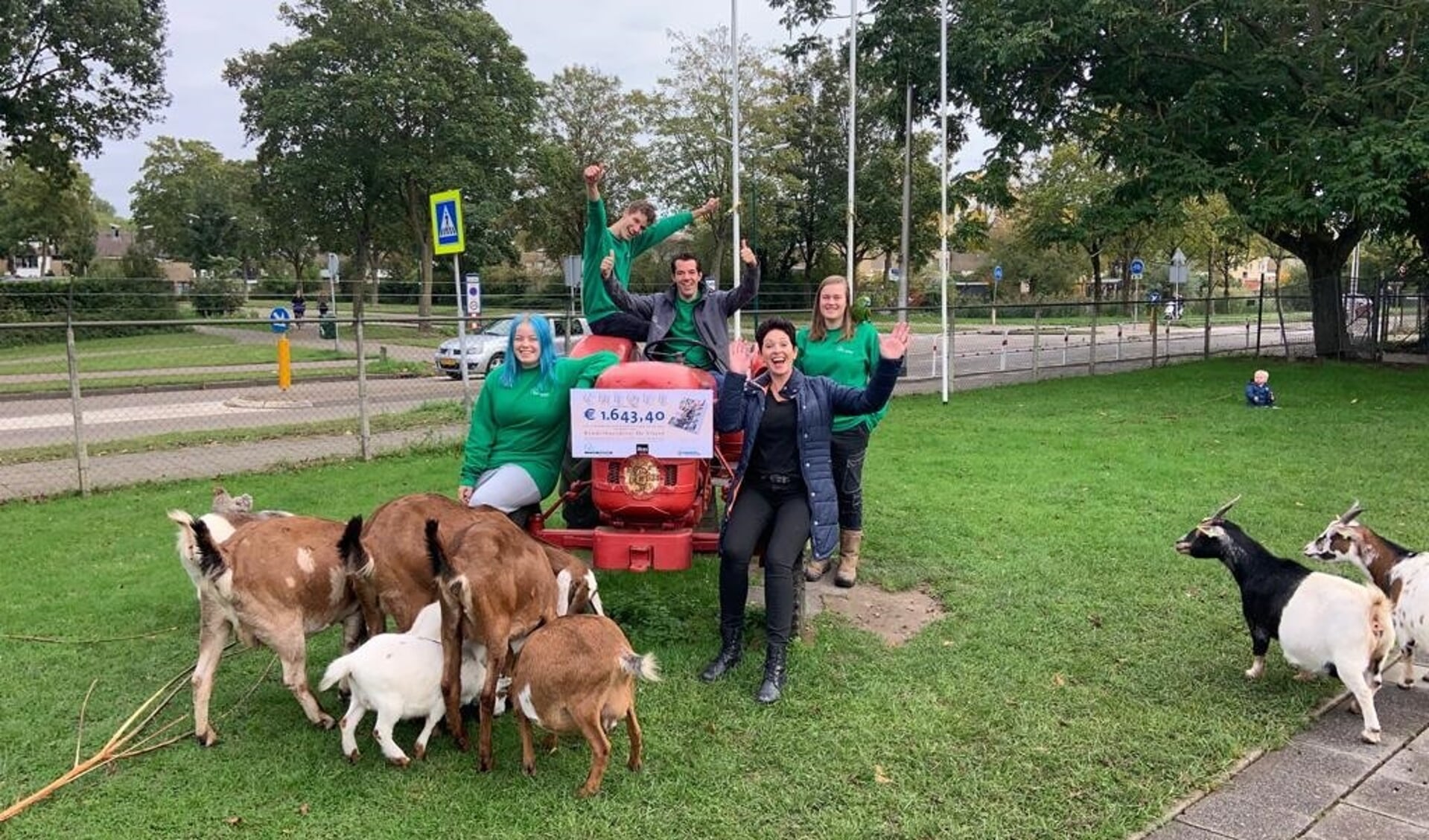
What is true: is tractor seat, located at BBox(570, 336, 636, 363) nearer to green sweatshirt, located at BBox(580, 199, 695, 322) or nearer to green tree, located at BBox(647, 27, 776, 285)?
green sweatshirt, located at BBox(580, 199, 695, 322)

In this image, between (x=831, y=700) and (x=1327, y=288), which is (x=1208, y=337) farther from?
(x=831, y=700)

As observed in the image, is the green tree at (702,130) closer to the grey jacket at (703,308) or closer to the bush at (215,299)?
the bush at (215,299)

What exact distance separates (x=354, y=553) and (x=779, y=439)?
6.73 feet

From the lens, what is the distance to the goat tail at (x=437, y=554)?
12.2 feet

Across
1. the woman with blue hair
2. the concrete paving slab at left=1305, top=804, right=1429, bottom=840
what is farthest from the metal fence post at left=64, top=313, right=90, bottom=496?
the concrete paving slab at left=1305, top=804, right=1429, bottom=840

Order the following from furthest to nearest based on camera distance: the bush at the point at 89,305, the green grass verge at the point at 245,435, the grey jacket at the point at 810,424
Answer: the bush at the point at 89,305 < the green grass verge at the point at 245,435 < the grey jacket at the point at 810,424

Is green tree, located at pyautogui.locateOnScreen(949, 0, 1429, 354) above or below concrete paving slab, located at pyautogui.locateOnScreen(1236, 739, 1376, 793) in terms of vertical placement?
above

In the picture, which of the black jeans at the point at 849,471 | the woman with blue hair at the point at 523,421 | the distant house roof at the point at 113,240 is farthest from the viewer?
the distant house roof at the point at 113,240

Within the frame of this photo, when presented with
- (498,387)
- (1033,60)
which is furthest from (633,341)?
(1033,60)

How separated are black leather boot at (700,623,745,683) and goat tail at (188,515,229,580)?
219 centimetres

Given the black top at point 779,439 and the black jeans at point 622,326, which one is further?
the black jeans at point 622,326

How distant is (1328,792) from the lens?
364 centimetres

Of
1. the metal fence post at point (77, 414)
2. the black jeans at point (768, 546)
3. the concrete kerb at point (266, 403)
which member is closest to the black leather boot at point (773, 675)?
the black jeans at point (768, 546)

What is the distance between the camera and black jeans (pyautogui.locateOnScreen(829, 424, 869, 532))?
19.7ft
